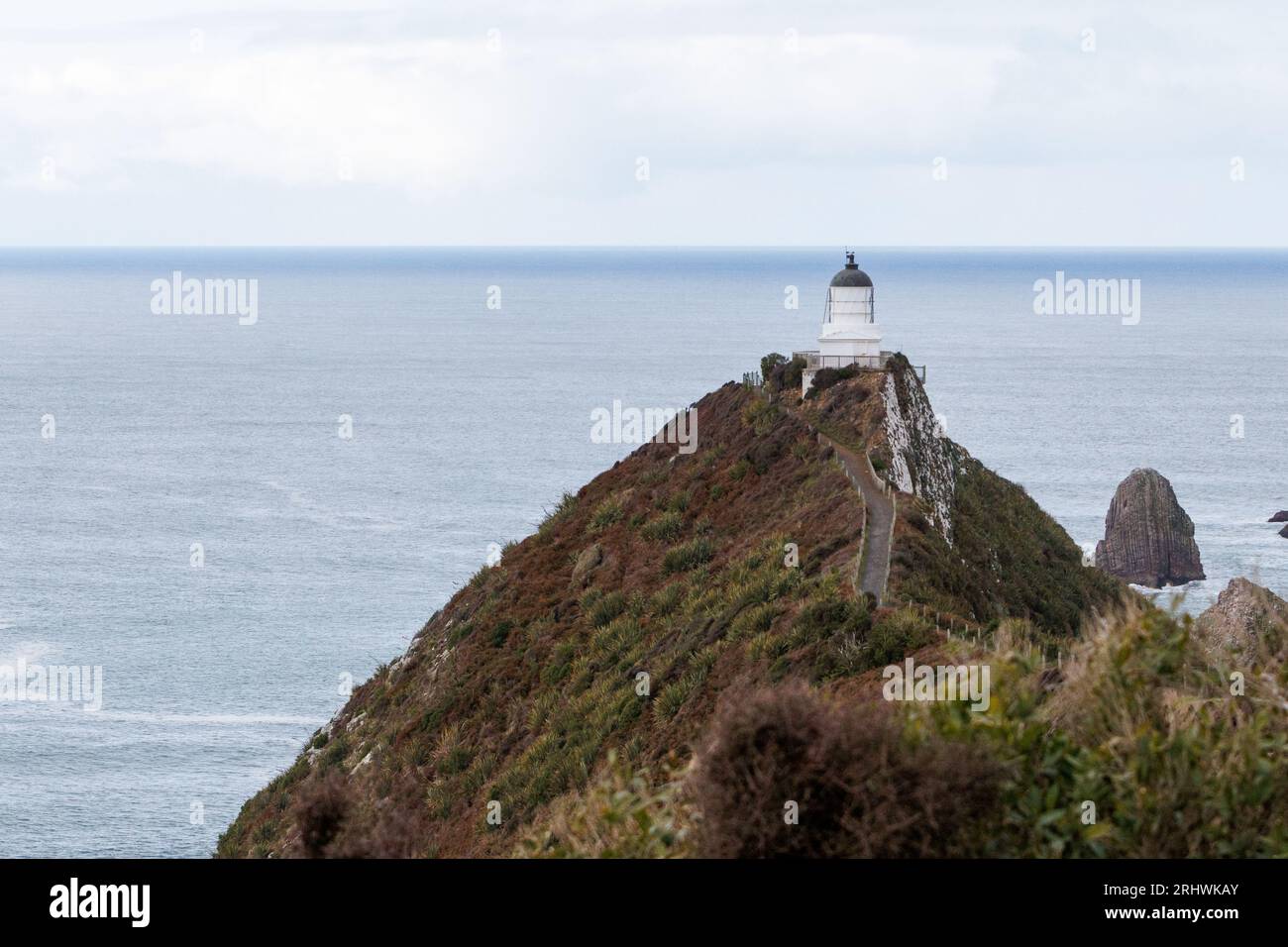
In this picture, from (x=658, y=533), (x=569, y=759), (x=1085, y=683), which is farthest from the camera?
(x=658, y=533)

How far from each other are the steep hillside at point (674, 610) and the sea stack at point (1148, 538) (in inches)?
1219

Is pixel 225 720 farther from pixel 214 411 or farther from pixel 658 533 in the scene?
pixel 214 411

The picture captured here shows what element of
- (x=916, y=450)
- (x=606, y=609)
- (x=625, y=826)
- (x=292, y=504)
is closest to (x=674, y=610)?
(x=606, y=609)

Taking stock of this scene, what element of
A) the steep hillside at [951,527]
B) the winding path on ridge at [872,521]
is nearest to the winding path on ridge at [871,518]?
the winding path on ridge at [872,521]

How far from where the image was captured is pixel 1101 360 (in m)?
186

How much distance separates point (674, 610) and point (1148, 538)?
2114 inches

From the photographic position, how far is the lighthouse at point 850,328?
44375mm

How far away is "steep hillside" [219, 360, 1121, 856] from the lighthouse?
3.87ft

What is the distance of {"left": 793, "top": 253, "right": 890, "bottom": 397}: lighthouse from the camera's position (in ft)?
146

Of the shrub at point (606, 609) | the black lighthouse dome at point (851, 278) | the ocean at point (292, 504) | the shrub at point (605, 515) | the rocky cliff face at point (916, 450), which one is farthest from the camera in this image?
the ocean at point (292, 504)

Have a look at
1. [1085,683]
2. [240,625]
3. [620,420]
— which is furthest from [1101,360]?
[1085,683]

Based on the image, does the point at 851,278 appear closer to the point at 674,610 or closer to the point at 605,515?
the point at 605,515

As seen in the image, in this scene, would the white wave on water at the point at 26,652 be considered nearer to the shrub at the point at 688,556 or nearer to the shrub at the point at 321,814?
the shrub at the point at 688,556
